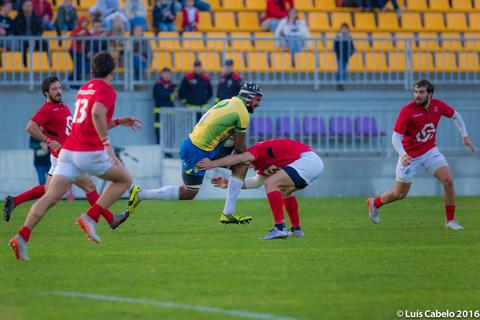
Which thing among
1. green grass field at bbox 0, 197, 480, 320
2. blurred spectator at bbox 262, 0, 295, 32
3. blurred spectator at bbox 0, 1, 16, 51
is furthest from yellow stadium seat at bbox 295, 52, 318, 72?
green grass field at bbox 0, 197, 480, 320

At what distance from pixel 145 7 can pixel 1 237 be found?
43.1 feet

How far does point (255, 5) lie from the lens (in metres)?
29.4

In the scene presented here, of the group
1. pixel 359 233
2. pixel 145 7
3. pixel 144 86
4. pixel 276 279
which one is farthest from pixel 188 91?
pixel 276 279

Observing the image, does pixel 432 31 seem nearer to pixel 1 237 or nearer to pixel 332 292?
pixel 1 237

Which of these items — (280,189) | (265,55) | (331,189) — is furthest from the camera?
(265,55)

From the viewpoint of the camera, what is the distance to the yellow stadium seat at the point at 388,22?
29.7 meters

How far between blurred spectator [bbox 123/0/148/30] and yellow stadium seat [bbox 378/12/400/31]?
5.99 meters

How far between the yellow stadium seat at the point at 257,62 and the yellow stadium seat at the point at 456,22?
578 centimetres

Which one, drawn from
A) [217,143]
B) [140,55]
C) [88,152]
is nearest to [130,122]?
[88,152]

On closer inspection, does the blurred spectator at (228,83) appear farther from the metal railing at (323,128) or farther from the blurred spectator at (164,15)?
the blurred spectator at (164,15)

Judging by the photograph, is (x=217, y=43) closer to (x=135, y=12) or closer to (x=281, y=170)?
(x=135, y=12)

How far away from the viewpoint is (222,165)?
1521 cm

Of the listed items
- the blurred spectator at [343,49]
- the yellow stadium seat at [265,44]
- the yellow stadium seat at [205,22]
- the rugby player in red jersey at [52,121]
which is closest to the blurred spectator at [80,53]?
the yellow stadium seat at [205,22]

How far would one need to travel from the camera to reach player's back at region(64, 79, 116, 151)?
12.3 metres
